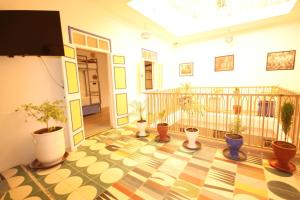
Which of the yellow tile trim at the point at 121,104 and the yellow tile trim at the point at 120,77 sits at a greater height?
the yellow tile trim at the point at 120,77

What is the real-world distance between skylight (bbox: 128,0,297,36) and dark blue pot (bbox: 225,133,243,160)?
3508mm

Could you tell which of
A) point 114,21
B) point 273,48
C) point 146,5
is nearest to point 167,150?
point 114,21

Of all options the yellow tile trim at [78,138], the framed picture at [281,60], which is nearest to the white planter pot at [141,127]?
the yellow tile trim at [78,138]

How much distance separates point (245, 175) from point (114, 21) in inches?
182

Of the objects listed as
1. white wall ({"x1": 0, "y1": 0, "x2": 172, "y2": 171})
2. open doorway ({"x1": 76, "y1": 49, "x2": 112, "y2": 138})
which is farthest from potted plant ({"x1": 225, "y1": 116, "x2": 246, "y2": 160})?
open doorway ({"x1": 76, "y1": 49, "x2": 112, "y2": 138})

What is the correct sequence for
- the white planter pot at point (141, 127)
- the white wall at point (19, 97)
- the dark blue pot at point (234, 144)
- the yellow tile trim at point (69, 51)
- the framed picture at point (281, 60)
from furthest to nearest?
the framed picture at point (281, 60) < the white planter pot at point (141, 127) < the yellow tile trim at point (69, 51) < the dark blue pot at point (234, 144) < the white wall at point (19, 97)

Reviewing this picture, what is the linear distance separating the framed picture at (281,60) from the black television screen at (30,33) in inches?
272

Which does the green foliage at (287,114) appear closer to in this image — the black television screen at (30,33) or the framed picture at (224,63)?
the black television screen at (30,33)

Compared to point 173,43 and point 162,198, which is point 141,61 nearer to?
point 173,43

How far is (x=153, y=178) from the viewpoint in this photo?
2.12 m

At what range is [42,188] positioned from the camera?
1978mm

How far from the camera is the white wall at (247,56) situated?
5.28 m

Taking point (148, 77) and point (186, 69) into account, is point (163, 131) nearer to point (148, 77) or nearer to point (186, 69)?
point (148, 77)

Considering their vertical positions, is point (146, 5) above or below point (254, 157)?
above
